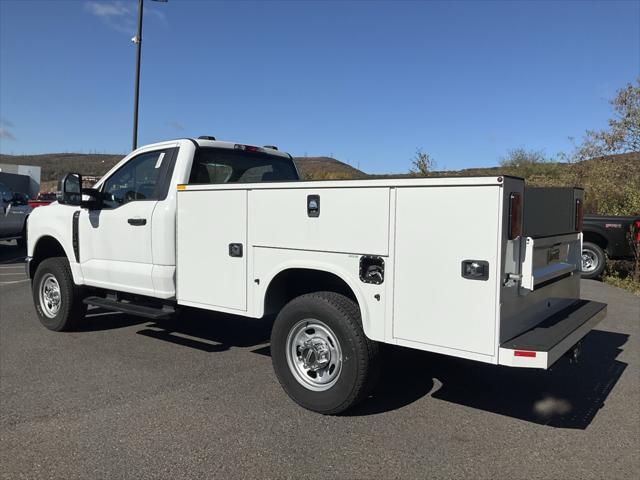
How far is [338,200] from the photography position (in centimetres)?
406

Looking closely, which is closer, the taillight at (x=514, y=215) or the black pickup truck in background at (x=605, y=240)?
the taillight at (x=514, y=215)

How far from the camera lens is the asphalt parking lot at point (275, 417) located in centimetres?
349

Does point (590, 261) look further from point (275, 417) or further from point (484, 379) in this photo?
point (275, 417)

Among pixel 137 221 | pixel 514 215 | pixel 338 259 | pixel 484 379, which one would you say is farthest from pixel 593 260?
pixel 137 221

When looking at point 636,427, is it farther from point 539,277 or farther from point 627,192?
point 627,192

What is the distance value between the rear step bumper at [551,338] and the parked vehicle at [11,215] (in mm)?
14914

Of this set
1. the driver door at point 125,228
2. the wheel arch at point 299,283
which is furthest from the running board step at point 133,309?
the wheel arch at point 299,283

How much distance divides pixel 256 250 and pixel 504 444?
240cm

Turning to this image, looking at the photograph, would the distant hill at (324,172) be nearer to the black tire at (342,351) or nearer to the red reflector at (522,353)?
the black tire at (342,351)

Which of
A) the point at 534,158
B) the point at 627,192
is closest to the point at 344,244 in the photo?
the point at 627,192

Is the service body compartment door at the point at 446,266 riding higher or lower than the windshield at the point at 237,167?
lower

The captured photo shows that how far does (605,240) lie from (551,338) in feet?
Result: 29.6

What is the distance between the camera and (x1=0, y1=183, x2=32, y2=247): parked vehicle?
596 inches

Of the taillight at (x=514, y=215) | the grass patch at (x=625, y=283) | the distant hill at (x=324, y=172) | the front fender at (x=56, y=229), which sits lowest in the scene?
the grass patch at (x=625, y=283)
